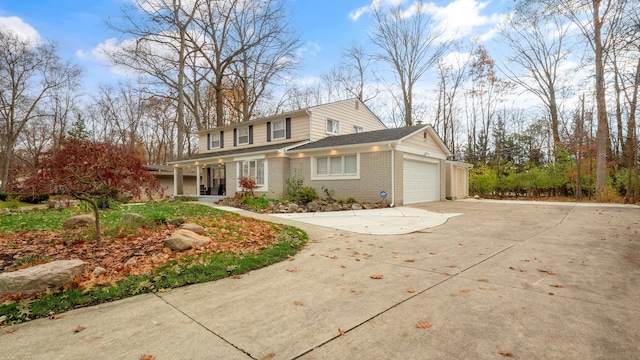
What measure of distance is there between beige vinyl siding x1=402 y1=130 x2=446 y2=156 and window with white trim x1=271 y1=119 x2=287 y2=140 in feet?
24.5

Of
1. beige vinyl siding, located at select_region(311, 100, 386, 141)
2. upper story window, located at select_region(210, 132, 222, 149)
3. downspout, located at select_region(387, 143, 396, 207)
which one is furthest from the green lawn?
upper story window, located at select_region(210, 132, 222, 149)

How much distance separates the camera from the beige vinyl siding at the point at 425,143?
536 inches

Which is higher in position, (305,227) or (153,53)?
(153,53)

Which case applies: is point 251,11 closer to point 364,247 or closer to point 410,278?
point 364,247

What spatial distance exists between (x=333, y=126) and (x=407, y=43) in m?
11.7

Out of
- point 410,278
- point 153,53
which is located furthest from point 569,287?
point 153,53

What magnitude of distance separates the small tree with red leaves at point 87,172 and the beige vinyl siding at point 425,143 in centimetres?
1050

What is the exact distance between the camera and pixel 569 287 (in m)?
3.34

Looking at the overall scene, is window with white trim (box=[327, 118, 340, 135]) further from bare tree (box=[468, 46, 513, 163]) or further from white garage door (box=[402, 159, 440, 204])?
bare tree (box=[468, 46, 513, 163])

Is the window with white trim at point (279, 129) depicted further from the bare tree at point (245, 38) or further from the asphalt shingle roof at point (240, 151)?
the bare tree at point (245, 38)

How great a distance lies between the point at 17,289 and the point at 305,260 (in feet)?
10.9

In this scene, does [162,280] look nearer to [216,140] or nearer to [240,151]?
[240,151]

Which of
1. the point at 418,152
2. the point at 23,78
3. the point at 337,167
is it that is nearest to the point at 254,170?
the point at 337,167

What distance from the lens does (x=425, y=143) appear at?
14.9 meters
